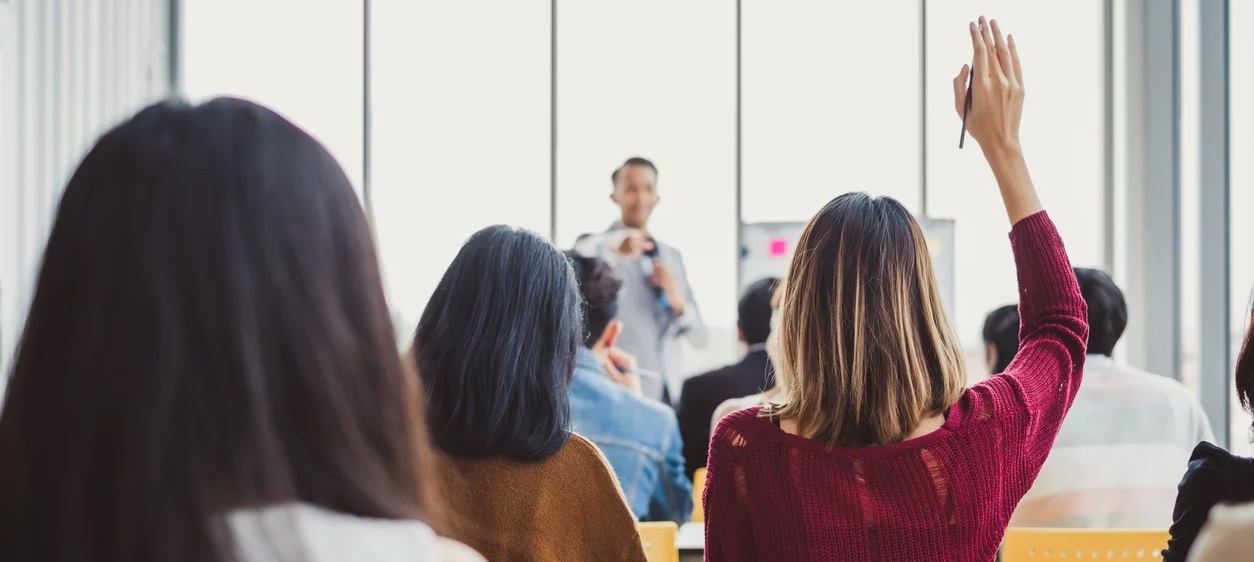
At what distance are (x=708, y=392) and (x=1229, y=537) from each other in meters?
3.11

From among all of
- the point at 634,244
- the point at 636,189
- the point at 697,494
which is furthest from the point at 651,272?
the point at 697,494

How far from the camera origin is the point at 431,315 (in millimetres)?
1556

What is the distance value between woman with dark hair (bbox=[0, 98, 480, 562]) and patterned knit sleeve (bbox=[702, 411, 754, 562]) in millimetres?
883

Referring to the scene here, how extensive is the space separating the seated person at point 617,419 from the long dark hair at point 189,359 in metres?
1.63

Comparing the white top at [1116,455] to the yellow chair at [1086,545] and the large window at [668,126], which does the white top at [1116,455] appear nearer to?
the yellow chair at [1086,545]

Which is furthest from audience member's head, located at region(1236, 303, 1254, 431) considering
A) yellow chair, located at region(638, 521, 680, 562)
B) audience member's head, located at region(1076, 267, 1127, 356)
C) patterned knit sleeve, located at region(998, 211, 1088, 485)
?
audience member's head, located at region(1076, 267, 1127, 356)

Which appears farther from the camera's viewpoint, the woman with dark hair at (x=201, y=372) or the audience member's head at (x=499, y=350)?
the audience member's head at (x=499, y=350)

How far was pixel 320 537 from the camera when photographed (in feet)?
2.05

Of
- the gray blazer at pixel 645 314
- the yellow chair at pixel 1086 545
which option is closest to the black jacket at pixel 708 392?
the yellow chair at pixel 1086 545

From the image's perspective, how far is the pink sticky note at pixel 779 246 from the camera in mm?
6082

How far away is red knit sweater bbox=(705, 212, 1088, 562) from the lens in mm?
1427

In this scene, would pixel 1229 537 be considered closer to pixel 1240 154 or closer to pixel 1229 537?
pixel 1229 537

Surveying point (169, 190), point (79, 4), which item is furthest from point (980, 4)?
point (169, 190)

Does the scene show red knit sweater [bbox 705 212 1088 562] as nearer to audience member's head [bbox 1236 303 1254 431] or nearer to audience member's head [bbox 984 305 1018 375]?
audience member's head [bbox 1236 303 1254 431]
